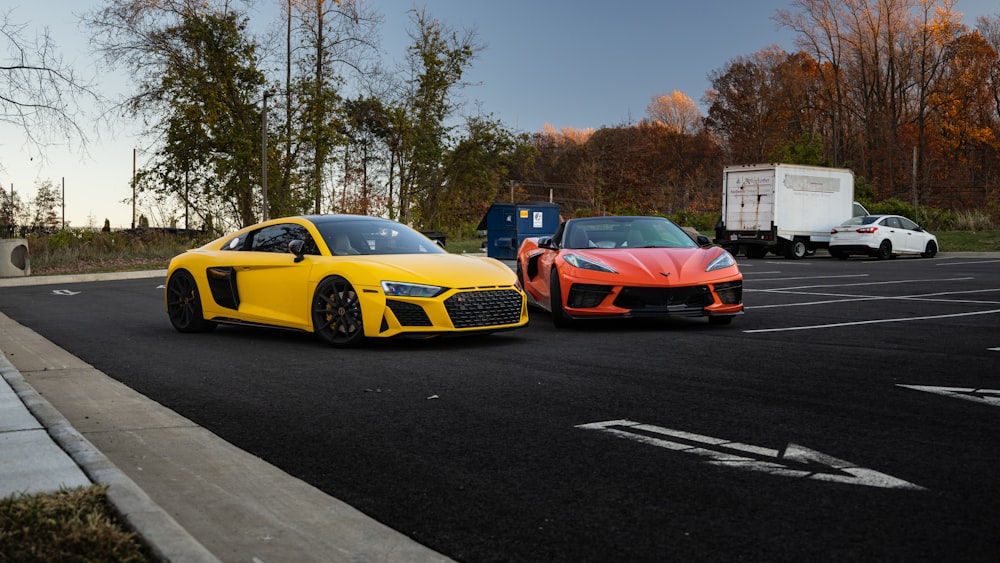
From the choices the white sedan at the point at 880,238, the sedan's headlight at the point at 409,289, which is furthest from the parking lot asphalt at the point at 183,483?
the white sedan at the point at 880,238

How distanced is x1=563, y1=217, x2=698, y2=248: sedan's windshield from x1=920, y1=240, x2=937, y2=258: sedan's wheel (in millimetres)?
24218

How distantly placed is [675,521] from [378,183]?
3915cm

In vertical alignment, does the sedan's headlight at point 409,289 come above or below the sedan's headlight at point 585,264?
below

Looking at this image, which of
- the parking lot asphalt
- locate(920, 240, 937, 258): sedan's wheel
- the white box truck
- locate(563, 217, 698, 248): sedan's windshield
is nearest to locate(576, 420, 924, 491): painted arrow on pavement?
the parking lot asphalt

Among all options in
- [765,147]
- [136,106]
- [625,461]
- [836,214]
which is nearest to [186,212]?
[136,106]

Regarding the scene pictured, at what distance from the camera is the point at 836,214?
3394 centimetres

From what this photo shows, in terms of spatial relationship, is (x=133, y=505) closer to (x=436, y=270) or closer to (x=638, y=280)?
(x=436, y=270)

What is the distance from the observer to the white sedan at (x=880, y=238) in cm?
3206

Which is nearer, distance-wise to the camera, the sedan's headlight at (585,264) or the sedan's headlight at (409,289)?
the sedan's headlight at (409,289)

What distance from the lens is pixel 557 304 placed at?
36.5ft

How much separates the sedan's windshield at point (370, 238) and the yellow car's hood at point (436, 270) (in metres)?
0.29

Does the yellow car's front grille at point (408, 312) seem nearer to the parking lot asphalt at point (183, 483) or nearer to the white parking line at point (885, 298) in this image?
the parking lot asphalt at point (183, 483)

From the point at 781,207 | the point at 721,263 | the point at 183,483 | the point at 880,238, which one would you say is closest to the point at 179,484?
the point at 183,483

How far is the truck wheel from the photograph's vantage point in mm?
32969
